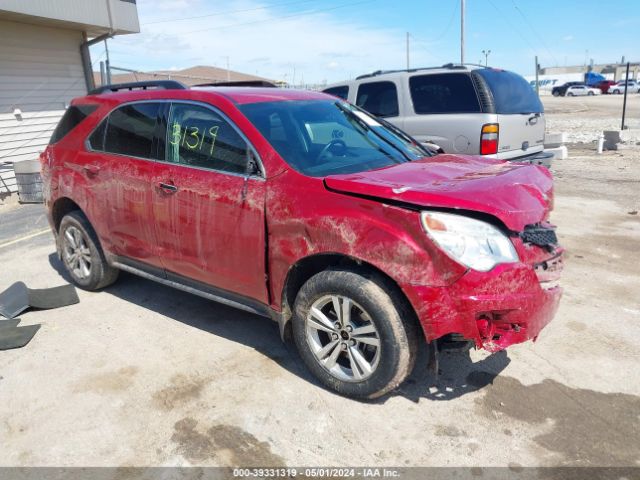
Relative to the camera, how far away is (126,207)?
4.29 m

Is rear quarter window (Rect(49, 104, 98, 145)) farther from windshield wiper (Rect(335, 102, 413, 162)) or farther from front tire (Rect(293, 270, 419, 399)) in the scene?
front tire (Rect(293, 270, 419, 399))

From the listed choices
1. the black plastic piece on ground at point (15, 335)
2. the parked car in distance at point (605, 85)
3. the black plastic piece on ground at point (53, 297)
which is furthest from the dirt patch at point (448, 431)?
the parked car in distance at point (605, 85)

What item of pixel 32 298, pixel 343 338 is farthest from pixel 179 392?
pixel 32 298

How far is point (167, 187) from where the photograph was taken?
3904mm

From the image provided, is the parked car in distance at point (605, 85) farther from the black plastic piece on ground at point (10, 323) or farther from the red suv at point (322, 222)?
the black plastic piece on ground at point (10, 323)

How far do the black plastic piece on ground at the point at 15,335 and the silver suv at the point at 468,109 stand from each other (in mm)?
5353

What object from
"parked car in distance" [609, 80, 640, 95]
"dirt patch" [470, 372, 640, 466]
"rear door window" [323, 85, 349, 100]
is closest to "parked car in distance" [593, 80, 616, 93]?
"parked car in distance" [609, 80, 640, 95]

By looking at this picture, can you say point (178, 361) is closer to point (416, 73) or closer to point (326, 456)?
point (326, 456)

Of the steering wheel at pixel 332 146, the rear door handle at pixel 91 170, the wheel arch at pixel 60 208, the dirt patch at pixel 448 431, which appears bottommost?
the dirt patch at pixel 448 431

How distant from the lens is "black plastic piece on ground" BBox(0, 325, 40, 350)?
4117mm

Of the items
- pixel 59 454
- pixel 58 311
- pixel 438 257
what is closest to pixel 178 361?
pixel 59 454

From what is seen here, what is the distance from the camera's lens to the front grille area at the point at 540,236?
2918 mm

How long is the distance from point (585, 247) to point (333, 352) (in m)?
4.10

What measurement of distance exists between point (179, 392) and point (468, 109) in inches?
212
